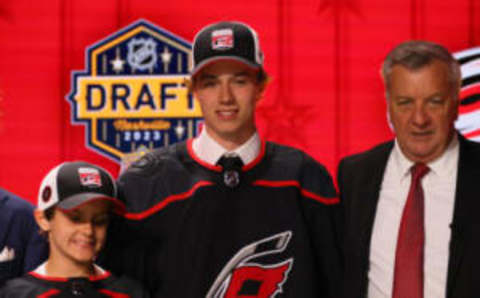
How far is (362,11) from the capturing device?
9.47ft

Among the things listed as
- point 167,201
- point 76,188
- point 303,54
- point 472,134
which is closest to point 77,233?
point 76,188

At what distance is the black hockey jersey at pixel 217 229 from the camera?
1.52m

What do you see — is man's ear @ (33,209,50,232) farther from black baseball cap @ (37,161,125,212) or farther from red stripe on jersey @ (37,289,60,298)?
red stripe on jersey @ (37,289,60,298)

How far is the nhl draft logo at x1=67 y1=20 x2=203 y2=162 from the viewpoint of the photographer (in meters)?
2.94

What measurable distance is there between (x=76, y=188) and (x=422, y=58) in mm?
869

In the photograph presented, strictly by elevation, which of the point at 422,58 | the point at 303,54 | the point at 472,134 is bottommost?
the point at 472,134

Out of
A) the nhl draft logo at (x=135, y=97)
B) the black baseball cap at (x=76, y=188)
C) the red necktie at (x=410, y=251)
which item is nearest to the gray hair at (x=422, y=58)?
the red necktie at (x=410, y=251)

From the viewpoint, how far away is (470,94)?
2.84 m

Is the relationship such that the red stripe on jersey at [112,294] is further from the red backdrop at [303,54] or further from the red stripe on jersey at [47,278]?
the red backdrop at [303,54]

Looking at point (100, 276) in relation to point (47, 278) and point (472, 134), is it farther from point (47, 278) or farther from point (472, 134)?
point (472, 134)

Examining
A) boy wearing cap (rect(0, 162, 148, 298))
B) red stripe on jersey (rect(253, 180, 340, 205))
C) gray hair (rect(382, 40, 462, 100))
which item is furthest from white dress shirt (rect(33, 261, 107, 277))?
gray hair (rect(382, 40, 462, 100))

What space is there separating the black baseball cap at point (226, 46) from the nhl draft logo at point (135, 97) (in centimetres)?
132

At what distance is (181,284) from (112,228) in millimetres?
220

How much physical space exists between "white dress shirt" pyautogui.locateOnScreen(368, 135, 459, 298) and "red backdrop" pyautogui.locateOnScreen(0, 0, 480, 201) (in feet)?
4.03
